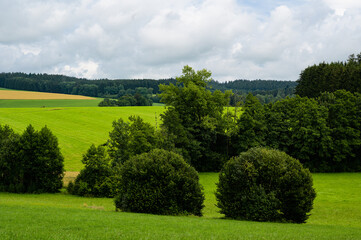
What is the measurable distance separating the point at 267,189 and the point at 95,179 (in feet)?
85.1

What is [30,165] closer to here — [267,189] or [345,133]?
[267,189]

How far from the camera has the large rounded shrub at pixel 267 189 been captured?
25031 mm

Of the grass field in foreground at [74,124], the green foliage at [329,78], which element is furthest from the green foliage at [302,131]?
the grass field in foreground at [74,124]

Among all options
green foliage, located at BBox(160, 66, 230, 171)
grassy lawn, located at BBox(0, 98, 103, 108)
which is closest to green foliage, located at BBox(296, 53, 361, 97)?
green foliage, located at BBox(160, 66, 230, 171)

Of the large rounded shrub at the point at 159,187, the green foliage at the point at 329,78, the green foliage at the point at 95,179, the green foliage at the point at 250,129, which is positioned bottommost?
the green foliage at the point at 95,179

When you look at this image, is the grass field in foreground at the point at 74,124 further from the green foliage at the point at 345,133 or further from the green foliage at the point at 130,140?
the green foliage at the point at 345,133

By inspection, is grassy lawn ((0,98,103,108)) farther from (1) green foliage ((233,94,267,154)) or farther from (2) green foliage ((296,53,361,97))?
(1) green foliage ((233,94,267,154))

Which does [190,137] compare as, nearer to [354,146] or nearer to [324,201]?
[324,201]

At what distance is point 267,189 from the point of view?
25.8m

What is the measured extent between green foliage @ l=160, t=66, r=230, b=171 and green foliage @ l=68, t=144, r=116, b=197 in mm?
15930

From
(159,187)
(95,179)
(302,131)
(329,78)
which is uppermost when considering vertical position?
(329,78)

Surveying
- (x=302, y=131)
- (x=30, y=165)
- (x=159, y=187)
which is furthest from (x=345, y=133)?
(x=30, y=165)

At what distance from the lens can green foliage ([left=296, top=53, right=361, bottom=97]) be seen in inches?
3137

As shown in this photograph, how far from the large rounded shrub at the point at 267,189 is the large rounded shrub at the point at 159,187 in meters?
2.77
